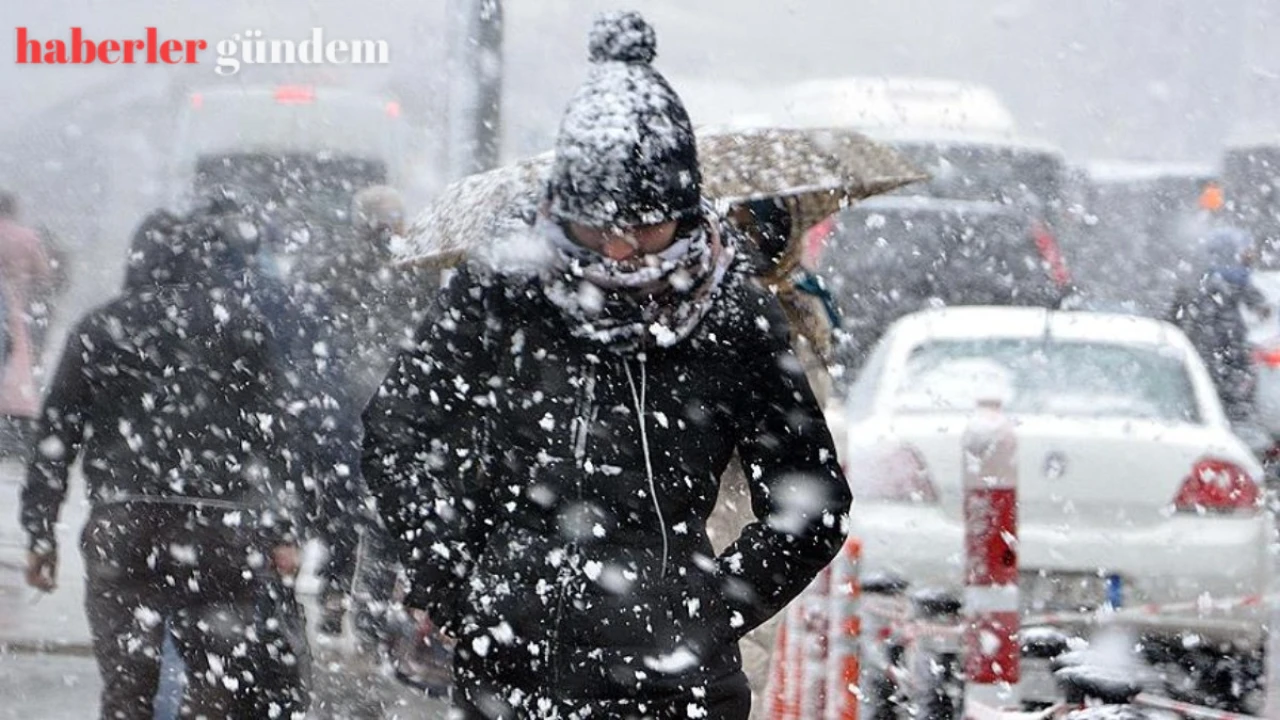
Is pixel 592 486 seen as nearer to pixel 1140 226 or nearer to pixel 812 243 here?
pixel 812 243

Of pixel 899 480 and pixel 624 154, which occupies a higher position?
pixel 624 154

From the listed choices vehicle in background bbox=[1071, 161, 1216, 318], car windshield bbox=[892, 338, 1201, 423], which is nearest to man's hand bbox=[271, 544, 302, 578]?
car windshield bbox=[892, 338, 1201, 423]

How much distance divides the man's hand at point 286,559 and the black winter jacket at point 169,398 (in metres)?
0.06

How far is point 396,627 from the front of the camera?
7668 millimetres

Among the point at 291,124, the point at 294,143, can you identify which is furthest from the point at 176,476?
the point at 291,124

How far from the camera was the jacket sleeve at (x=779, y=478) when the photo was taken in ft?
11.9

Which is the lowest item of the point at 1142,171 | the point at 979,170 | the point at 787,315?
the point at 787,315

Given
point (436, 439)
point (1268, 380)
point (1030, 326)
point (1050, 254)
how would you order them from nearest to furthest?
point (436, 439)
point (1030, 326)
point (1268, 380)
point (1050, 254)

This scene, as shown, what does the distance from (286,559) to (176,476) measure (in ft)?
1.58

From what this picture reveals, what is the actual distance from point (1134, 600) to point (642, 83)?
5.26 meters

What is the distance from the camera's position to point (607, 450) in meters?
3.52

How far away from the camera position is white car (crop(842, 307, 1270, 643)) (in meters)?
8.38

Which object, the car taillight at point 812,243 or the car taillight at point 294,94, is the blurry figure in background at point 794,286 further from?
the car taillight at point 294,94

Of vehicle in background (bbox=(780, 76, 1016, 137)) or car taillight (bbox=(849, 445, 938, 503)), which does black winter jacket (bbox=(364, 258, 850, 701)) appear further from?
vehicle in background (bbox=(780, 76, 1016, 137))
